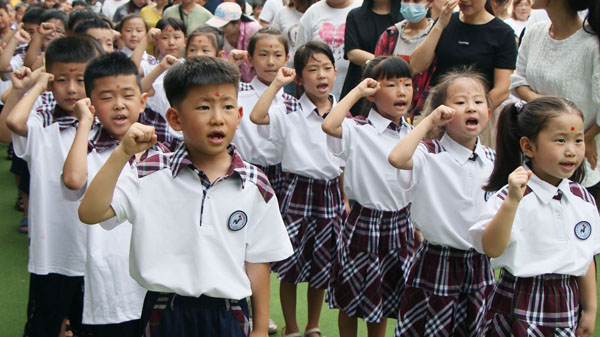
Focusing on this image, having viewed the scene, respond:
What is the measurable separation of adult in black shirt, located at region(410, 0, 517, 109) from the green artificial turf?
1381 mm

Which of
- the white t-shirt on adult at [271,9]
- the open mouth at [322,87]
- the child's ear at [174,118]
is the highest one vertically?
the white t-shirt on adult at [271,9]

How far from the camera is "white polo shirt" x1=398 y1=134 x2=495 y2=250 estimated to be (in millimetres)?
2480

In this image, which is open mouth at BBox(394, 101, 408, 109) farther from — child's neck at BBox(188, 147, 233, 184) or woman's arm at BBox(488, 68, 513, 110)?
child's neck at BBox(188, 147, 233, 184)

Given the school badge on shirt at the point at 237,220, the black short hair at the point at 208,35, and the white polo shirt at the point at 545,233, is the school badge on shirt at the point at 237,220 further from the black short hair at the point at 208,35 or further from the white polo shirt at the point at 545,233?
the black short hair at the point at 208,35

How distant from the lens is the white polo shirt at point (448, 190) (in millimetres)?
2480

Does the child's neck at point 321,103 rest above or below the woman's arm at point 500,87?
below

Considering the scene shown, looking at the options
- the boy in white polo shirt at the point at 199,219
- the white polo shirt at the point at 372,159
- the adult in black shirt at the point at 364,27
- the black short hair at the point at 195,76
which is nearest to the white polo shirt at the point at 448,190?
the white polo shirt at the point at 372,159

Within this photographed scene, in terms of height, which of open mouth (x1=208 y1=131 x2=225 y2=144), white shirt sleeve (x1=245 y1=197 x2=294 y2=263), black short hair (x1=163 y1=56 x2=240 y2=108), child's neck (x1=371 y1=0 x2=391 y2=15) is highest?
child's neck (x1=371 y1=0 x2=391 y2=15)

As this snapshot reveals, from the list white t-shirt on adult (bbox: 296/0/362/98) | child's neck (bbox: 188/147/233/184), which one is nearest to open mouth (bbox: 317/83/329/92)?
white t-shirt on adult (bbox: 296/0/362/98)

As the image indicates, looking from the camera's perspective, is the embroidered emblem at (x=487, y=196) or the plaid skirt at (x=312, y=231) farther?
the plaid skirt at (x=312, y=231)

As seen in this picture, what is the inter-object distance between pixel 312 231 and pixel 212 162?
134 cm

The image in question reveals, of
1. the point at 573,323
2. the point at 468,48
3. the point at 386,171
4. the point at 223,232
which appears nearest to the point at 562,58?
the point at 468,48

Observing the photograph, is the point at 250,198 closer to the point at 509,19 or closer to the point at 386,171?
the point at 386,171

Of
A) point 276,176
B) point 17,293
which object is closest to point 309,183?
point 276,176
